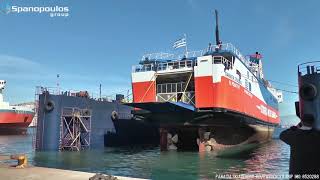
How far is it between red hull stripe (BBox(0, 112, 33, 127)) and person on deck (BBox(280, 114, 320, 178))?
6695 centimetres

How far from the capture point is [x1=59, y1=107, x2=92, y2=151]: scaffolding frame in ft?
105

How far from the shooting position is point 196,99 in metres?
27.0

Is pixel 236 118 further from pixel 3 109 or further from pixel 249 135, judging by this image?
pixel 3 109

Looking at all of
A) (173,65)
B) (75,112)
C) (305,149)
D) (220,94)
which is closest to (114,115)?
(75,112)

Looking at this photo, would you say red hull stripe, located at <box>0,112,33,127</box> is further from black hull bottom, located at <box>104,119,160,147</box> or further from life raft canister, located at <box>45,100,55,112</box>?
life raft canister, located at <box>45,100,55,112</box>

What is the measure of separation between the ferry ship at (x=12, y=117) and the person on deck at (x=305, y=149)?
66649 mm

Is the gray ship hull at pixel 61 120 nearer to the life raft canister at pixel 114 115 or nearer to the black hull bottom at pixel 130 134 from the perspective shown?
the black hull bottom at pixel 130 134

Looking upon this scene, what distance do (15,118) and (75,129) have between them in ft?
145

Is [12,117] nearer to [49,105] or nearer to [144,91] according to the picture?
[49,105]

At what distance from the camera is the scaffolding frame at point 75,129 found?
3194 cm

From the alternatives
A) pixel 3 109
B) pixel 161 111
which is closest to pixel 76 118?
pixel 161 111

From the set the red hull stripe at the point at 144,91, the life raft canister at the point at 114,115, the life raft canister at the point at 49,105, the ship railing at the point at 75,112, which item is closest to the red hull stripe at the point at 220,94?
the red hull stripe at the point at 144,91

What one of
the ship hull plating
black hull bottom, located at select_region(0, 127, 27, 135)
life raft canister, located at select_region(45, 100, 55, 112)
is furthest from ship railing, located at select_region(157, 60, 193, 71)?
black hull bottom, located at select_region(0, 127, 27, 135)

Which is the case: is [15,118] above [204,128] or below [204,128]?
above
